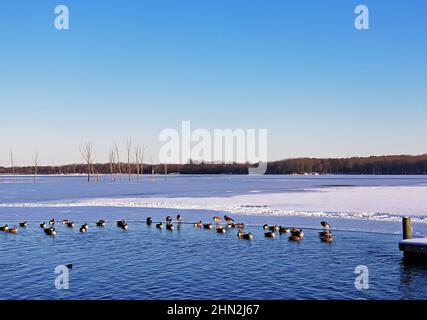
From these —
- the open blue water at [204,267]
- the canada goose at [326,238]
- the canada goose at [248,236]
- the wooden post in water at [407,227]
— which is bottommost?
the open blue water at [204,267]

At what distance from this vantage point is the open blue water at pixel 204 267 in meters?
12.8

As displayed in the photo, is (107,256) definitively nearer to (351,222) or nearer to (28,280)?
(28,280)

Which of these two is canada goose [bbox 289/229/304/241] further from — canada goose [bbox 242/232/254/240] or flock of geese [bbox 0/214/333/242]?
canada goose [bbox 242/232/254/240]

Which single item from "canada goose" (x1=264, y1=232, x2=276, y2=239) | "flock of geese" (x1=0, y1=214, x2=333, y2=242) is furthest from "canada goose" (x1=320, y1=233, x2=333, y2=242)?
"canada goose" (x1=264, y1=232, x2=276, y2=239)

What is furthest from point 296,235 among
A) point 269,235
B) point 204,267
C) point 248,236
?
point 204,267

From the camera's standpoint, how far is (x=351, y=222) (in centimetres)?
2622

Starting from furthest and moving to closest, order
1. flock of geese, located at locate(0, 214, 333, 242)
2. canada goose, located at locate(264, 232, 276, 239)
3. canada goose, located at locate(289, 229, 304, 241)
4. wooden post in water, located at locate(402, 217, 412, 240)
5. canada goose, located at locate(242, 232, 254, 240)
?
canada goose, located at locate(264, 232, 276, 239)
canada goose, located at locate(242, 232, 254, 240)
flock of geese, located at locate(0, 214, 333, 242)
canada goose, located at locate(289, 229, 304, 241)
wooden post in water, located at locate(402, 217, 412, 240)

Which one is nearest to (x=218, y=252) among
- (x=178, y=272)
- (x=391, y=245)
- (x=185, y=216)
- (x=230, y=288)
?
(x=178, y=272)

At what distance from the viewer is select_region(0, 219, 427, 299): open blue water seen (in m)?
12.8

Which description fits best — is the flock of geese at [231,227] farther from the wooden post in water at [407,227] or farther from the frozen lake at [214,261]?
the wooden post in water at [407,227]

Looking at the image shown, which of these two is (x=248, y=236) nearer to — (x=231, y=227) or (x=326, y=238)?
(x=231, y=227)

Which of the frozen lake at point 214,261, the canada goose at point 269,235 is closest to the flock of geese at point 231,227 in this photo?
the canada goose at point 269,235

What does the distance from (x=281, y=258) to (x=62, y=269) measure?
834 cm

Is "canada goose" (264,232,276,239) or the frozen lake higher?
"canada goose" (264,232,276,239)
